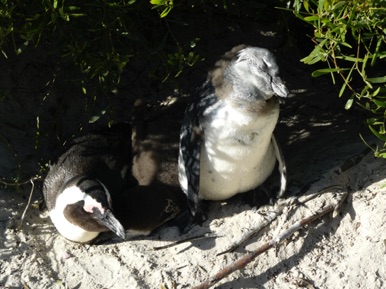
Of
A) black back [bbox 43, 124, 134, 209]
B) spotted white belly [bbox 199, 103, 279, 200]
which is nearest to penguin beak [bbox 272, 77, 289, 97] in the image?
spotted white belly [bbox 199, 103, 279, 200]

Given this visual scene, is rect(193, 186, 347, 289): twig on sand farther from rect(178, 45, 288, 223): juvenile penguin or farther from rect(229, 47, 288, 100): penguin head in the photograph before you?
rect(229, 47, 288, 100): penguin head

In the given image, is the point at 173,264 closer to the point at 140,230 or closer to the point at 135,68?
the point at 140,230

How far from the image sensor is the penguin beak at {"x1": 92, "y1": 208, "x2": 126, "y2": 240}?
2.48 metres

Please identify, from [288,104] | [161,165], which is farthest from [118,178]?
[288,104]

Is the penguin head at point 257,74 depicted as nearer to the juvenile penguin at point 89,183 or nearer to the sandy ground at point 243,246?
the sandy ground at point 243,246

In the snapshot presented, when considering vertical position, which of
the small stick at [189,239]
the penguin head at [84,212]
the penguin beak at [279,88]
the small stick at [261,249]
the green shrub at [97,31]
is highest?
the green shrub at [97,31]

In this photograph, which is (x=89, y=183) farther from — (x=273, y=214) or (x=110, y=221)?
(x=273, y=214)

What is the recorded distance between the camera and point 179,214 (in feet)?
9.04

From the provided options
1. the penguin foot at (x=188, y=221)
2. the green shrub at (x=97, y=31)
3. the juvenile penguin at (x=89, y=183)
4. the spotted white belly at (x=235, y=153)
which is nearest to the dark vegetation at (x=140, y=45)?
the green shrub at (x=97, y=31)

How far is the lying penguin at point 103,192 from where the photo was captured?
2.58 metres

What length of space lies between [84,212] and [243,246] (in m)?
0.60

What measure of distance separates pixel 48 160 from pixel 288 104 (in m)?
1.09

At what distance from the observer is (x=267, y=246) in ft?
7.84

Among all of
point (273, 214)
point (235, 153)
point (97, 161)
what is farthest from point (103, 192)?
point (273, 214)
